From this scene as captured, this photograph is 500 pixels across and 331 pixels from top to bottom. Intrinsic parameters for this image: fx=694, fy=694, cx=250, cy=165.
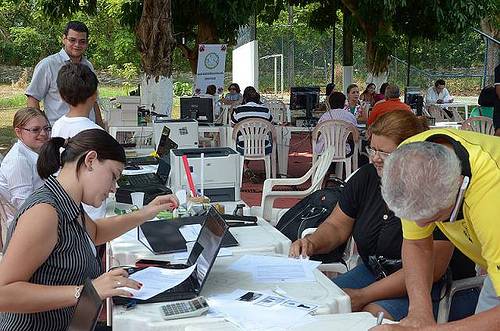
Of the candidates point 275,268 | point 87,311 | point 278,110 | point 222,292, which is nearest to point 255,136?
point 278,110

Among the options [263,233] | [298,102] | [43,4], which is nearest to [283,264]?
[263,233]

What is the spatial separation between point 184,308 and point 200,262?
0.90ft

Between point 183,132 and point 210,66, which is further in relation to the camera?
point 210,66

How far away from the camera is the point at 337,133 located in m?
8.49

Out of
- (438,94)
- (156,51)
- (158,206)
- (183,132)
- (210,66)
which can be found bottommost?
(158,206)

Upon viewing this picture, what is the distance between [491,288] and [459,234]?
251 millimetres

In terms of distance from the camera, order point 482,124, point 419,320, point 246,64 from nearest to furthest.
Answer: point 419,320, point 482,124, point 246,64

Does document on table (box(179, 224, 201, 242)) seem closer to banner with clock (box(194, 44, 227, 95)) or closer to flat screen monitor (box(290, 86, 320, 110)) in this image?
flat screen monitor (box(290, 86, 320, 110))

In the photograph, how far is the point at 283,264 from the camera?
268cm

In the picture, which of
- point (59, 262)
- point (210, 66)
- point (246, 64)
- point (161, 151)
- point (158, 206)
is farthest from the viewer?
point (246, 64)

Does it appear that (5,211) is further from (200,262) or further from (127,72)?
(127,72)

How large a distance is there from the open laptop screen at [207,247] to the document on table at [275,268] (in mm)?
193

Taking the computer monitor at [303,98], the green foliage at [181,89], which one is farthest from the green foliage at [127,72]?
the computer monitor at [303,98]

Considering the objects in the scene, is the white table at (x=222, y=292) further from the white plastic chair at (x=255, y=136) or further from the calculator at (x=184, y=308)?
the white plastic chair at (x=255, y=136)
